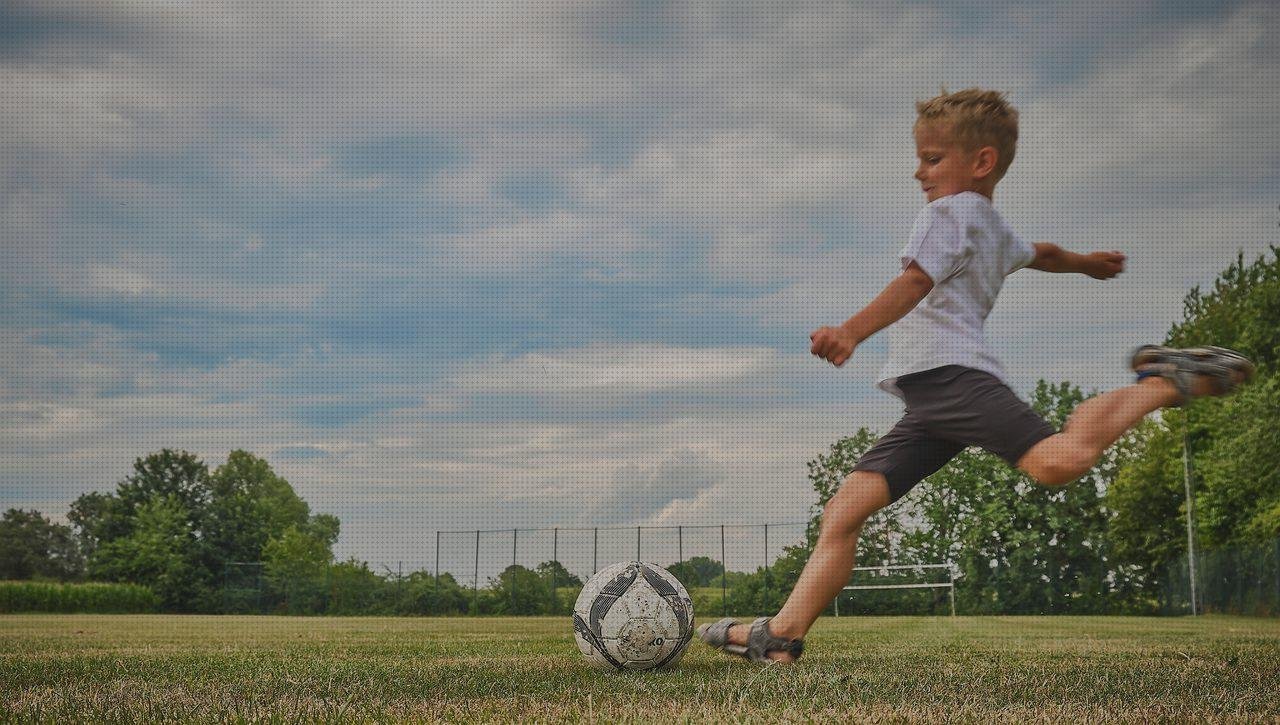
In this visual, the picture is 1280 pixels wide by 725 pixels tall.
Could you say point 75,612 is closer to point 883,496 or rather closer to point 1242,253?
point 883,496

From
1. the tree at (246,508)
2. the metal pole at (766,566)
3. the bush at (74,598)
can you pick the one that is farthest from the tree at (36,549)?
the metal pole at (766,566)

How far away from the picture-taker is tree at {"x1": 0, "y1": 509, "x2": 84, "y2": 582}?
66125 millimetres

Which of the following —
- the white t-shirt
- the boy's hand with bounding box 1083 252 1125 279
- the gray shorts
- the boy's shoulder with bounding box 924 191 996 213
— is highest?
the boy's shoulder with bounding box 924 191 996 213

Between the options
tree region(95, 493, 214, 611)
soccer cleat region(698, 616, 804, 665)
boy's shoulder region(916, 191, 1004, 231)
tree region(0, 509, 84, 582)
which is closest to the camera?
boy's shoulder region(916, 191, 1004, 231)

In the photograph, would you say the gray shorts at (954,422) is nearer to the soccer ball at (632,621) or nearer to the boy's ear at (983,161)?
the boy's ear at (983,161)

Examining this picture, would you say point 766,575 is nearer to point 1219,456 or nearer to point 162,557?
point 1219,456

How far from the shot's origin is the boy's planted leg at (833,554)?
155 inches

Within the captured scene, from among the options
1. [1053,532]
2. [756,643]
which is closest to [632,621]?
[756,643]

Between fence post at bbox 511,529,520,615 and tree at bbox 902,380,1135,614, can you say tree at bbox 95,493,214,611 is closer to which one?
fence post at bbox 511,529,520,615

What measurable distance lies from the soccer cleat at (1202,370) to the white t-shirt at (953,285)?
58 centimetres

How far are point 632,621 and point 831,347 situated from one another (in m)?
2.05

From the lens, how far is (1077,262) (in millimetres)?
4094

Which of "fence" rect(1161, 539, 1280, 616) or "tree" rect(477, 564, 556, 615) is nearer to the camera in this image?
"fence" rect(1161, 539, 1280, 616)

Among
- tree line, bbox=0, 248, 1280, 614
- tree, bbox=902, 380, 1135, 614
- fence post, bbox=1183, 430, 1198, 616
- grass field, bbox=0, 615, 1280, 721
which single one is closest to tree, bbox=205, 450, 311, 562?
tree line, bbox=0, 248, 1280, 614
